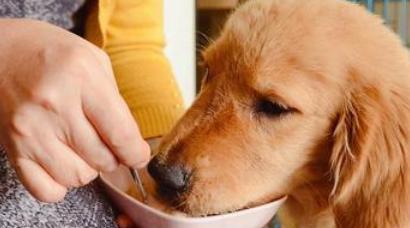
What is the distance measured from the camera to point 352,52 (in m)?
0.77

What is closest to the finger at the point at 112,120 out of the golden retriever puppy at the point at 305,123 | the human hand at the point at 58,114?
the human hand at the point at 58,114

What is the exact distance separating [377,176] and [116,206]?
31 cm

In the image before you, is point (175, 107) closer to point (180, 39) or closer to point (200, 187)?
point (200, 187)

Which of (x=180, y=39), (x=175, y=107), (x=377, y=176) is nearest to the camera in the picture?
(x=377, y=176)

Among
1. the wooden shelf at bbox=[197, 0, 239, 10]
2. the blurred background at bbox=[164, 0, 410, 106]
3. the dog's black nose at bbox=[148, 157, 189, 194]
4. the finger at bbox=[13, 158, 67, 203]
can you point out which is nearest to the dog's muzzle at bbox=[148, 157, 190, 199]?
the dog's black nose at bbox=[148, 157, 189, 194]

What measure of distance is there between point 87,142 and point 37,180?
45 mm

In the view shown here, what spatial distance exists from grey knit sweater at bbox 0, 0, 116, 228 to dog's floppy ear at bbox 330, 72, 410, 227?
0.29 metres

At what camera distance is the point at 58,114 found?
0.45m

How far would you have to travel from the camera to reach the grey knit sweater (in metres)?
0.56

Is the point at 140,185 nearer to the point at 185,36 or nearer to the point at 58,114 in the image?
the point at 58,114

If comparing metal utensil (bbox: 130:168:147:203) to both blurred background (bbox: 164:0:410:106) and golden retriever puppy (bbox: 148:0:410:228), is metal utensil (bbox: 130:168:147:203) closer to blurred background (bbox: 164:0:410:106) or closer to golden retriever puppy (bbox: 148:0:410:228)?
golden retriever puppy (bbox: 148:0:410:228)

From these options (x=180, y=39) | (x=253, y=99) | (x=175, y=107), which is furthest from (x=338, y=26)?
(x=180, y=39)

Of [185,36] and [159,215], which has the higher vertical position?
[159,215]

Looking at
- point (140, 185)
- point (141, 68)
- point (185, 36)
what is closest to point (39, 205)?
point (140, 185)
